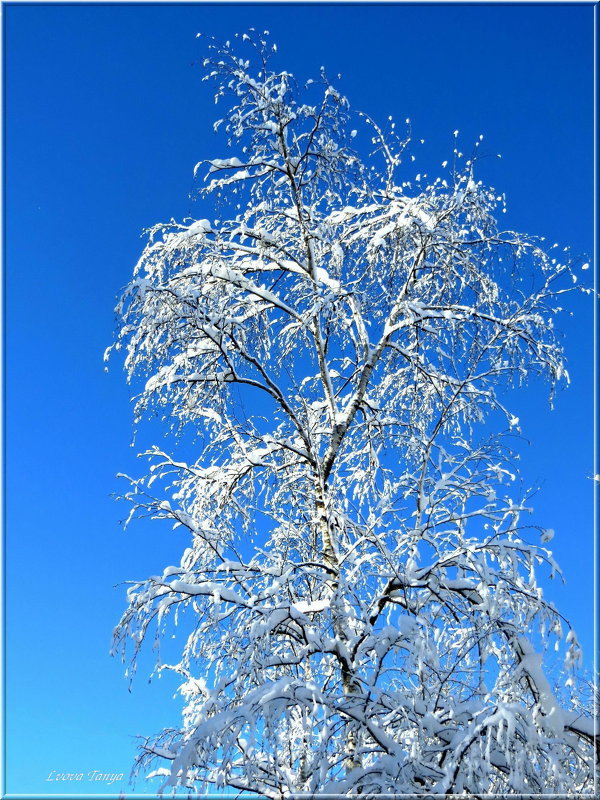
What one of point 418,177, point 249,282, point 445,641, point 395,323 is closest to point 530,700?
point 445,641

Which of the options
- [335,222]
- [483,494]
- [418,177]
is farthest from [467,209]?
[483,494]

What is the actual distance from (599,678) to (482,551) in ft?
14.2

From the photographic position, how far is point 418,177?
21.0ft

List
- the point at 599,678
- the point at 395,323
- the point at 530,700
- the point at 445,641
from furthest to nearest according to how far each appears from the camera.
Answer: the point at 599,678
the point at 395,323
the point at 445,641
the point at 530,700

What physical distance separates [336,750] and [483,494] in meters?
2.05

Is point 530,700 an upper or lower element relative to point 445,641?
lower

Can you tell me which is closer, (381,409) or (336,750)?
(336,750)

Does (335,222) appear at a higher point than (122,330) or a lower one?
higher

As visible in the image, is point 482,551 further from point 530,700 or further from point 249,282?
point 249,282

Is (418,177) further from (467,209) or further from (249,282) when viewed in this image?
(249,282)

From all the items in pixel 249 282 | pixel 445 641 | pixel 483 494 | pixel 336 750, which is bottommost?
pixel 336 750

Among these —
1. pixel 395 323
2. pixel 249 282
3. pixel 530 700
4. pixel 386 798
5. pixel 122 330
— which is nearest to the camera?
pixel 386 798

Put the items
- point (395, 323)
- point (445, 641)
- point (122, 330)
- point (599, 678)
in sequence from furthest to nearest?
point (599, 678), point (395, 323), point (122, 330), point (445, 641)

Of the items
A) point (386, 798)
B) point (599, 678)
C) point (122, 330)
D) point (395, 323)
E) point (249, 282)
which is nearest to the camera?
point (386, 798)
